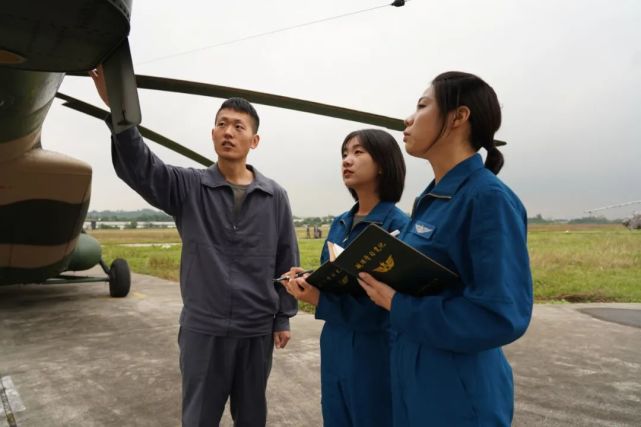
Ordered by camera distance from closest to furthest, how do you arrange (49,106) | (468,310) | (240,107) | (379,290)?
(468,310) → (379,290) → (240,107) → (49,106)

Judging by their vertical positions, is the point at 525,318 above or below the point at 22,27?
below

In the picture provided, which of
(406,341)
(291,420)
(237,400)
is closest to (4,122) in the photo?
(237,400)

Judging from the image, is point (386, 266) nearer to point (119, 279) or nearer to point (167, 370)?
point (167, 370)

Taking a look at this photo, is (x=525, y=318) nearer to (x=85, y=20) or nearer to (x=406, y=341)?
(x=406, y=341)

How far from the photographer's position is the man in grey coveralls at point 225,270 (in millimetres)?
1794

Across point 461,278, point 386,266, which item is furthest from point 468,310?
point 386,266

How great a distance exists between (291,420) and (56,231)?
351 centimetres

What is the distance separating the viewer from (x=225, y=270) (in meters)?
1.87

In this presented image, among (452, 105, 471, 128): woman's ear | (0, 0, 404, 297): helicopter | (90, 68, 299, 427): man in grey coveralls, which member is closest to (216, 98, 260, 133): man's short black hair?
(90, 68, 299, 427): man in grey coveralls

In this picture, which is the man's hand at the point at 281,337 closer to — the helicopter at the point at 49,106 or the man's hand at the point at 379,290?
the man's hand at the point at 379,290

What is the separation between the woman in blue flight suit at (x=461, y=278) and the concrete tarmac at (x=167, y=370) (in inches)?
69.4

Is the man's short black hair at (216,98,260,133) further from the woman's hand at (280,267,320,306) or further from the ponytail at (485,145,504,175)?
the ponytail at (485,145,504,175)

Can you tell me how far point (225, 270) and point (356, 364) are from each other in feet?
2.15

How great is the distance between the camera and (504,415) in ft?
3.44
